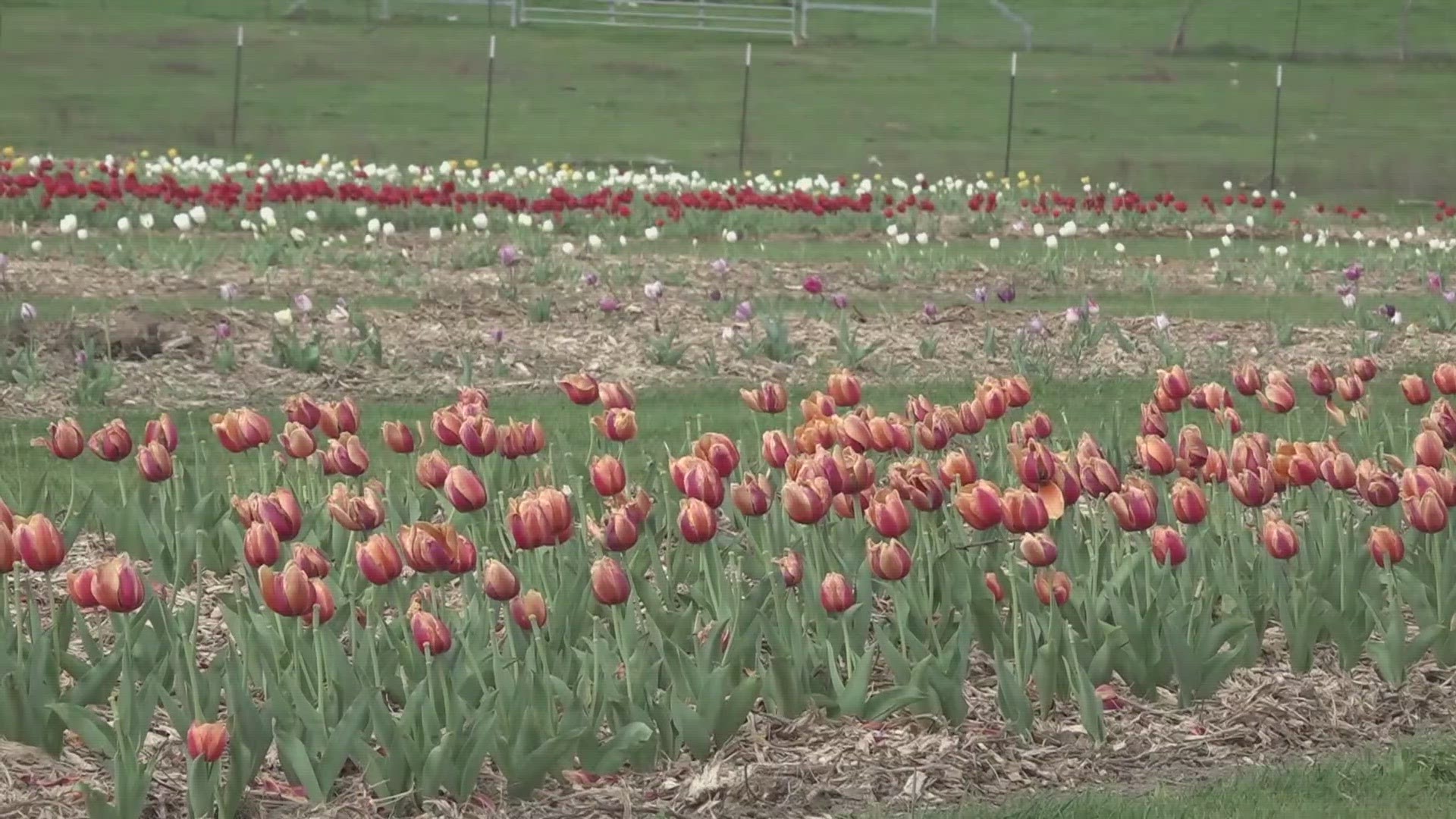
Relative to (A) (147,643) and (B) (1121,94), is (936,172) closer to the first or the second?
(B) (1121,94)

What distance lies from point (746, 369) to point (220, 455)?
3.80 meters

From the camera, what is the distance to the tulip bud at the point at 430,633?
16.0 ft

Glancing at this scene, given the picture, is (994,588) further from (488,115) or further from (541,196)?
(488,115)

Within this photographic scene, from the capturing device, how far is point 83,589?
5012mm

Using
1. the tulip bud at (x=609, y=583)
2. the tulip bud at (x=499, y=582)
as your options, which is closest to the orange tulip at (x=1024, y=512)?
the tulip bud at (x=609, y=583)

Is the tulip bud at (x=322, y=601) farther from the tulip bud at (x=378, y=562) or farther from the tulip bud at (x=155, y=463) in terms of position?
the tulip bud at (x=155, y=463)

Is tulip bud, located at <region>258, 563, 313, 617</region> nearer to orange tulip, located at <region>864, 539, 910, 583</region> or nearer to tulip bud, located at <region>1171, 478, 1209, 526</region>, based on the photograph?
orange tulip, located at <region>864, 539, 910, 583</region>

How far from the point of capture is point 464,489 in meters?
5.57

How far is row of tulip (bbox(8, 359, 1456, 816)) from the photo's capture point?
495 centimetres

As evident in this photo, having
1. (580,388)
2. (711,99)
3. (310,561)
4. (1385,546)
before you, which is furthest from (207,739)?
(711,99)

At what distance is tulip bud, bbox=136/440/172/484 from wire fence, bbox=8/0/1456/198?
24.2 metres

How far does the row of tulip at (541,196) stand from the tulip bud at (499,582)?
11870 millimetres

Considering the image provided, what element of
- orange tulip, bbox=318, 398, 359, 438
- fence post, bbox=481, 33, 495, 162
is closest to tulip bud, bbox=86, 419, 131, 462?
orange tulip, bbox=318, 398, 359, 438

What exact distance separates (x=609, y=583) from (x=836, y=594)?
0.59 metres
